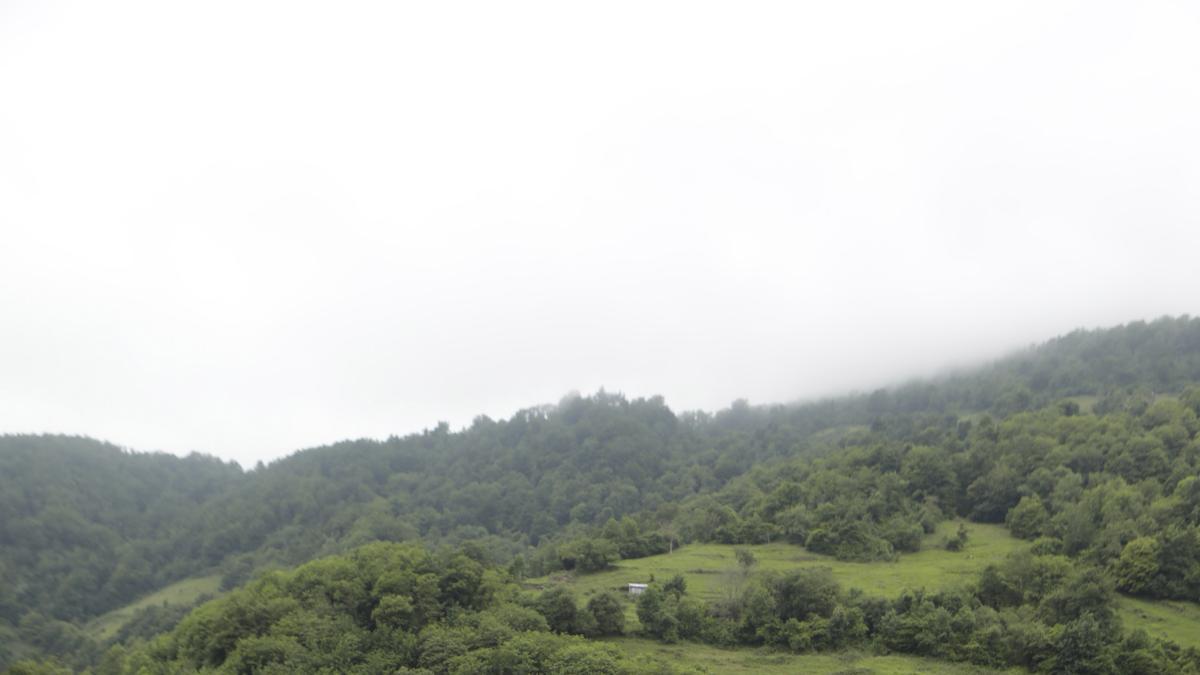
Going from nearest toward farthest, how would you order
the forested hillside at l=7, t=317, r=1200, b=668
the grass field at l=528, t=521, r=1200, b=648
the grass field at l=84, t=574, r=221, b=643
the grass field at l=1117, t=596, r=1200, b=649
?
the grass field at l=1117, t=596, r=1200, b=649
the grass field at l=528, t=521, r=1200, b=648
the forested hillside at l=7, t=317, r=1200, b=668
the grass field at l=84, t=574, r=221, b=643

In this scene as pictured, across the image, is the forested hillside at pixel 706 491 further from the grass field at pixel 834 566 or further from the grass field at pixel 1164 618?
the grass field at pixel 834 566

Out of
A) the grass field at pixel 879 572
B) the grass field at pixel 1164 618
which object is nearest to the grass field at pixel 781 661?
the grass field at pixel 879 572

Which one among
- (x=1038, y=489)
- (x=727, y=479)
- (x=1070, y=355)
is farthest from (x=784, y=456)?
(x=1038, y=489)

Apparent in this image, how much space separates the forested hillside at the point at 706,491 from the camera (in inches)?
2472

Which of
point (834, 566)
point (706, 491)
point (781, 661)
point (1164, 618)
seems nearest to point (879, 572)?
point (834, 566)

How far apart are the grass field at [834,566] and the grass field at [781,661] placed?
794 centimetres

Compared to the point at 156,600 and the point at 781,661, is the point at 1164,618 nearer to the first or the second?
the point at 781,661

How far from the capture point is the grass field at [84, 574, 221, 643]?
115m

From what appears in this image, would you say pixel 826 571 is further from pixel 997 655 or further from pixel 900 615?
pixel 997 655

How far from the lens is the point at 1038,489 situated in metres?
75.2

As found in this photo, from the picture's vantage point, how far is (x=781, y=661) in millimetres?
50750

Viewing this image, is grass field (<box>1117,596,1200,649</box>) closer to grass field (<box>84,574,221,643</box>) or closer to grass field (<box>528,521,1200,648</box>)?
grass field (<box>528,521,1200,648</box>)

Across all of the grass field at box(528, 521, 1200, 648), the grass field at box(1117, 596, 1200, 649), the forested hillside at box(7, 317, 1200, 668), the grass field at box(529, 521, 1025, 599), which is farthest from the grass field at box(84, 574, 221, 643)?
the grass field at box(1117, 596, 1200, 649)

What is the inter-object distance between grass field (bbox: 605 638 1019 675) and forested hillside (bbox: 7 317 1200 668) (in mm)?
1735
